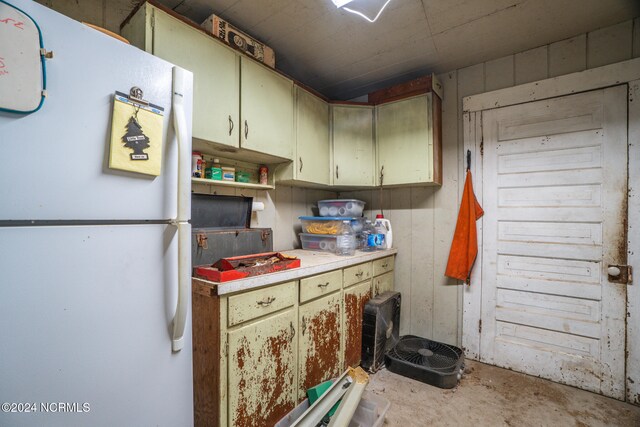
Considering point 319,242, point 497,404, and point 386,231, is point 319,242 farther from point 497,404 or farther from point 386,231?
point 497,404

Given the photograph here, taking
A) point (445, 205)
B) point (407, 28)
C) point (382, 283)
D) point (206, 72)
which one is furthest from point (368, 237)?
point (206, 72)

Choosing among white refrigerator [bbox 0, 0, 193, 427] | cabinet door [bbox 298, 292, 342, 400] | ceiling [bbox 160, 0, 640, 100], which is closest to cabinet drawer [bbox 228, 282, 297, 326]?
cabinet door [bbox 298, 292, 342, 400]

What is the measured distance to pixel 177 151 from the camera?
3.27ft

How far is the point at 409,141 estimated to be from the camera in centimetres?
251

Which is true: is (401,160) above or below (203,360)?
above

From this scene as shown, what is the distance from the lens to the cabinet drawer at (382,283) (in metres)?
2.48

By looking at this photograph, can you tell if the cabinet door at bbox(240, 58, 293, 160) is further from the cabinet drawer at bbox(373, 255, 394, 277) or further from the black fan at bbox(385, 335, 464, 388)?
the black fan at bbox(385, 335, 464, 388)

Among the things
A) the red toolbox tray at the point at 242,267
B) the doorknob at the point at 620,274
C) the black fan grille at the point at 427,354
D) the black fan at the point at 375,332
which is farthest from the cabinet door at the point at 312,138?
the doorknob at the point at 620,274

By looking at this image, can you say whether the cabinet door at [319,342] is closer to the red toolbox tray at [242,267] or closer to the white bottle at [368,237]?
the red toolbox tray at [242,267]

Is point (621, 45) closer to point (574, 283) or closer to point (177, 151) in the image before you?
point (574, 283)

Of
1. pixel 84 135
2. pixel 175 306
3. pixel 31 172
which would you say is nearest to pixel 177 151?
pixel 84 135

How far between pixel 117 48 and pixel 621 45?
301 cm

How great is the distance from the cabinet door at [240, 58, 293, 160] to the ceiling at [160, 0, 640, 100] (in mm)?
316

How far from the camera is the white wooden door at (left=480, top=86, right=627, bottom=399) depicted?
194cm
